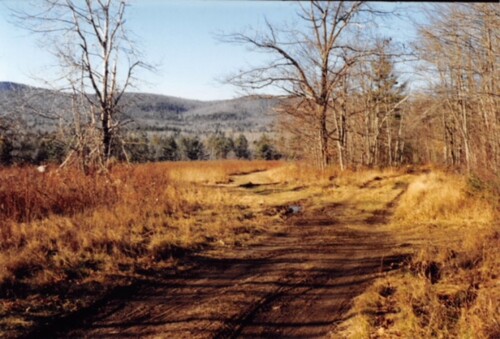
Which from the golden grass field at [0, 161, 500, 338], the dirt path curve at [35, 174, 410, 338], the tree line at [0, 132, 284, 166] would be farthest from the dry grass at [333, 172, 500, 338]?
the tree line at [0, 132, 284, 166]

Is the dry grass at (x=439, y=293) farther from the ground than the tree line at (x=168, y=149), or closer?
closer

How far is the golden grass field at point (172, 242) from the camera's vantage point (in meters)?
4.52

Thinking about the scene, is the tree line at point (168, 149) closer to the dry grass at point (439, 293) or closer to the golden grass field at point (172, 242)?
the golden grass field at point (172, 242)

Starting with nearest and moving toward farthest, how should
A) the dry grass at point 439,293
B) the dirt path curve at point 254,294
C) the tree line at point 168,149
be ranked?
1. the dry grass at point 439,293
2. the dirt path curve at point 254,294
3. the tree line at point 168,149

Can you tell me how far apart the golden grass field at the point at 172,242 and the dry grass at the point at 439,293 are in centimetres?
2

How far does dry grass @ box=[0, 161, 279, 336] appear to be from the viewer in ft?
17.3

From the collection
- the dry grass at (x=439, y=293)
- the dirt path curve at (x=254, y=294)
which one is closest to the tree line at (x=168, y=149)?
the dirt path curve at (x=254, y=294)

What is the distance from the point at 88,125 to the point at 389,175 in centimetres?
1496

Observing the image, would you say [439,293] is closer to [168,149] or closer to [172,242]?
[172,242]

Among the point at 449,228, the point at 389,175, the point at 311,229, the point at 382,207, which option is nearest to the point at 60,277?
the point at 311,229

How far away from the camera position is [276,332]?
4.34 m

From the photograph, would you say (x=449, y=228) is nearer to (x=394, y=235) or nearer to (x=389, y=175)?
(x=394, y=235)

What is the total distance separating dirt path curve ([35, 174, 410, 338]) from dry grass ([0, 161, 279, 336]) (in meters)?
0.56

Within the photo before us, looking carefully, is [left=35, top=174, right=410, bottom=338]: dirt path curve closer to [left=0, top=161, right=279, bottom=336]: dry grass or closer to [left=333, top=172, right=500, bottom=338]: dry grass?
[left=333, top=172, right=500, bottom=338]: dry grass
